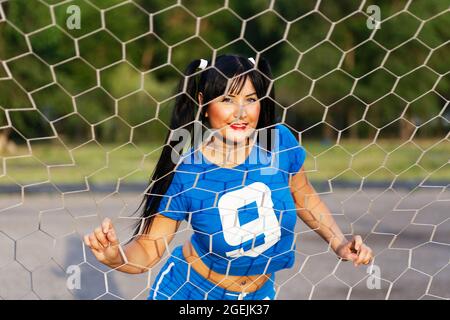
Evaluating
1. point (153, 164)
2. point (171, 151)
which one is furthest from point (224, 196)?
point (153, 164)

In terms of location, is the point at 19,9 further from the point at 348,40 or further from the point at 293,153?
the point at 348,40

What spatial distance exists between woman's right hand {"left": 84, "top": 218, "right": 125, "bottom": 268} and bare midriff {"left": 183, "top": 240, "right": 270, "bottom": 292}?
7.9 inches

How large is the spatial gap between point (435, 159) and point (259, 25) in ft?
16.9

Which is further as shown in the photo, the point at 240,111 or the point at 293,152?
the point at 293,152

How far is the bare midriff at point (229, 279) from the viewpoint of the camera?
1447mm

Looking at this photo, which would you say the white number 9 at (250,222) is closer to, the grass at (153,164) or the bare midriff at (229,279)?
the bare midriff at (229,279)

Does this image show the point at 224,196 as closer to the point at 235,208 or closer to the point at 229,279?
the point at 235,208

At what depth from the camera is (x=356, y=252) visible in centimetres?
138

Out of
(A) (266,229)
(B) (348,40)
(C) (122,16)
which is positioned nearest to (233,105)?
(A) (266,229)

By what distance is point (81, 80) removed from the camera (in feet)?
35.7

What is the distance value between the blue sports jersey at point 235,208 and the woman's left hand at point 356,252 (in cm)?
12

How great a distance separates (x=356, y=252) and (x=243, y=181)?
0.86ft

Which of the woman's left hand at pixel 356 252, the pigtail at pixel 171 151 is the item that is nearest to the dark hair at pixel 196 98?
the pigtail at pixel 171 151

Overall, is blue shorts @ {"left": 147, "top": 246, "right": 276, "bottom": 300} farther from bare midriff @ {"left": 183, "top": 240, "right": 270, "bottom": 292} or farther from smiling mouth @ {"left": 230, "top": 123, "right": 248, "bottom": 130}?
smiling mouth @ {"left": 230, "top": 123, "right": 248, "bottom": 130}
